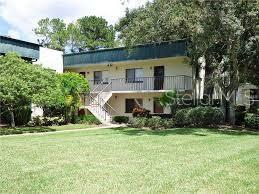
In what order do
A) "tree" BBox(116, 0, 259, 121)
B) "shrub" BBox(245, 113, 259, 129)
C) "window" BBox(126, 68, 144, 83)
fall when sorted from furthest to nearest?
"window" BBox(126, 68, 144, 83), "shrub" BBox(245, 113, 259, 129), "tree" BBox(116, 0, 259, 121)

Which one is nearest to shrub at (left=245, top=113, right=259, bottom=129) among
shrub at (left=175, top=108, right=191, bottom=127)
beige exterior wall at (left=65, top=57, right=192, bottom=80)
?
shrub at (left=175, top=108, right=191, bottom=127)

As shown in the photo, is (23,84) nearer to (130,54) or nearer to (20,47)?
(20,47)

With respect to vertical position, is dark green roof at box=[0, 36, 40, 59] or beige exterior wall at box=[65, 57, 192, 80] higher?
dark green roof at box=[0, 36, 40, 59]

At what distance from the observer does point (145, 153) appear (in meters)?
12.6

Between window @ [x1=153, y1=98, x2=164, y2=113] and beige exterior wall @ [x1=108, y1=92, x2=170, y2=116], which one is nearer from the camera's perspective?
window @ [x1=153, y1=98, x2=164, y2=113]

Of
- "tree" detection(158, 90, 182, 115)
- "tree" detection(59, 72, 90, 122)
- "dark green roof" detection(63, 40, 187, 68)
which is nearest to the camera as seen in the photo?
"tree" detection(158, 90, 182, 115)

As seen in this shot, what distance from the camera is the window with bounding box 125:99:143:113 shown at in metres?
33.6

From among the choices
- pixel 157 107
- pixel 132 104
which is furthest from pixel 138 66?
pixel 157 107

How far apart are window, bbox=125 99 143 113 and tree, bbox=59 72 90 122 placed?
5435mm

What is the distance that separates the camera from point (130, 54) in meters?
31.6

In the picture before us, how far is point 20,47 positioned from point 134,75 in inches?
388

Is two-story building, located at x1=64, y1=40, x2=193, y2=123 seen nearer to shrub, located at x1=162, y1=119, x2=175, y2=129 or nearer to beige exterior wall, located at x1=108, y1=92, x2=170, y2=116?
beige exterior wall, located at x1=108, y1=92, x2=170, y2=116

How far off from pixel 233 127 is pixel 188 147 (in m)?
10.9

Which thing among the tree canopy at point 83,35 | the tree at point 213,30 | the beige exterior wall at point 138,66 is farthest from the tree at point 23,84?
the tree canopy at point 83,35
